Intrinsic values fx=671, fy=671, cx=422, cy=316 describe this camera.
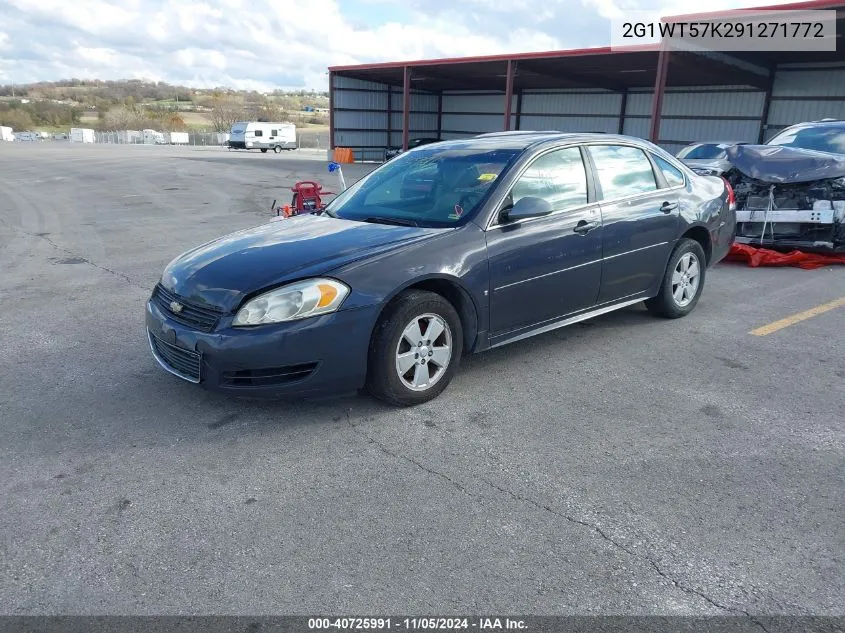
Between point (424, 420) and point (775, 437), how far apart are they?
1.91 meters

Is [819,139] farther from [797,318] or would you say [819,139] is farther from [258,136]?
[258,136]

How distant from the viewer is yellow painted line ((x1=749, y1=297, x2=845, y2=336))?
18.4 ft

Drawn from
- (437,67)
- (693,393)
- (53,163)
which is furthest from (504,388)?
(53,163)

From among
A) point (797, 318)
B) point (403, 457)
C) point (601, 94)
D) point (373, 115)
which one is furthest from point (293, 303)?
point (373, 115)

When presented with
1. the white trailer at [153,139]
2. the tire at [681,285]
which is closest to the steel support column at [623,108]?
the tire at [681,285]

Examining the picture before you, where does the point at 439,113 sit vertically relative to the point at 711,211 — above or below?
above

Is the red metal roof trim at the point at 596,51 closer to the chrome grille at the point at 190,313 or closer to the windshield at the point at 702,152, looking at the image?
the windshield at the point at 702,152

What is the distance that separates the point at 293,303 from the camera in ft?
11.7

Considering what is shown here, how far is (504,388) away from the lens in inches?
170

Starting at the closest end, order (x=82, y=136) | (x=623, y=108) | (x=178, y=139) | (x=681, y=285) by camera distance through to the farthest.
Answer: (x=681, y=285)
(x=623, y=108)
(x=178, y=139)
(x=82, y=136)

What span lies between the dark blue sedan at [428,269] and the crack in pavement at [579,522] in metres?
0.42

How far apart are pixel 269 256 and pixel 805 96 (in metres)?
25.7

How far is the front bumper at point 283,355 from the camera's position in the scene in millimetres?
3516

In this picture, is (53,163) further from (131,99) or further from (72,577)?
(131,99)
